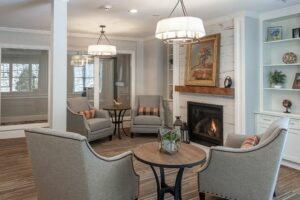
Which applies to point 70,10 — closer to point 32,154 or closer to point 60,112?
point 60,112

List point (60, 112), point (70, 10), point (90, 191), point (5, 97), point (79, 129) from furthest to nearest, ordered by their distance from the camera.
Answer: point (5, 97) → point (79, 129) → point (70, 10) → point (60, 112) → point (90, 191)

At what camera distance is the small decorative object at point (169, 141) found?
2.69 metres

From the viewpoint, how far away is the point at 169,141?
269 centimetres

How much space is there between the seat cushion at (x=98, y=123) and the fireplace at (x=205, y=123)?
5.72 ft

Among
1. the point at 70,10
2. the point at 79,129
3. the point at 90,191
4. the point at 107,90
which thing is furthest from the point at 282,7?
the point at 107,90

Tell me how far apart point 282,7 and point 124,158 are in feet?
11.3

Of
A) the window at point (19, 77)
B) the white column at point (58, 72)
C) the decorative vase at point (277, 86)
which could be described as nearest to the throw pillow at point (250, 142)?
the decorative vase at point (277, 86)

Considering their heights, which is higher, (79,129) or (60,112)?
(60,112)

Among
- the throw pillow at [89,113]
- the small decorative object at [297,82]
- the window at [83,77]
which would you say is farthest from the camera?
the window at [83,77]

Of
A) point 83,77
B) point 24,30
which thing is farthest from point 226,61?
point 24,30

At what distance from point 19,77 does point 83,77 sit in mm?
1549

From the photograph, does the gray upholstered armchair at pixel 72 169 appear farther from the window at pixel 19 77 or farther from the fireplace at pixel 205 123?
the window at pixel 19 77

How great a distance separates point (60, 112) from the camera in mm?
3381

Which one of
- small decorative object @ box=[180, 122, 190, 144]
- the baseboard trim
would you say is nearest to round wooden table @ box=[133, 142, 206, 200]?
the baseboard trim
